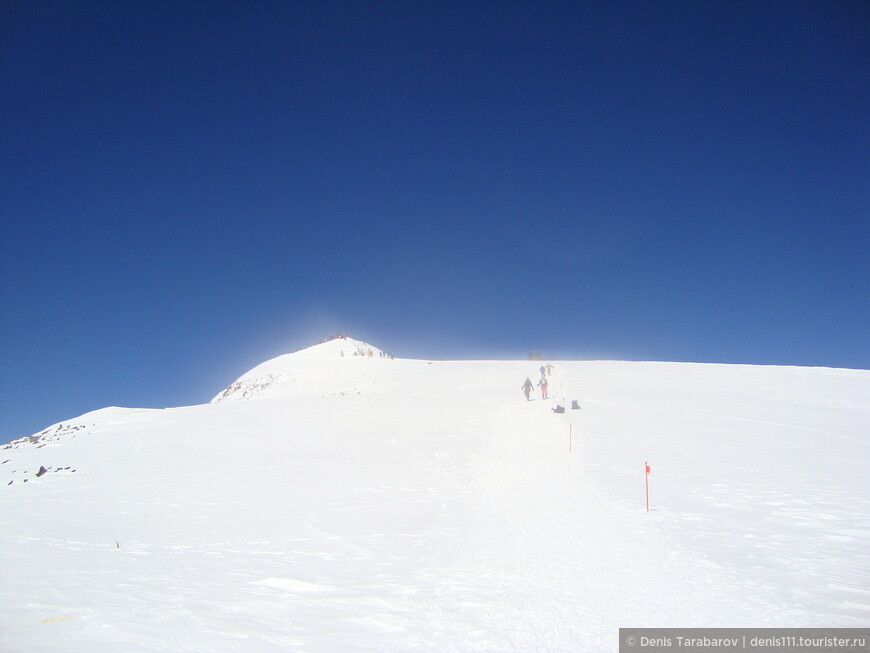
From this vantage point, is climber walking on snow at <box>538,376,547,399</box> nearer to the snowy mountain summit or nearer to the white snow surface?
the white snow surface

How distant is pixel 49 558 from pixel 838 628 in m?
11.5

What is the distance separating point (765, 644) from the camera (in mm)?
5688

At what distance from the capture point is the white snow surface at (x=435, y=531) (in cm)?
609

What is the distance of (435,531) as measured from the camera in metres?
10.3

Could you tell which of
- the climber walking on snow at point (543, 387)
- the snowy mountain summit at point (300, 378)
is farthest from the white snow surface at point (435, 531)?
the snowy mountain summit at point (300, 378)

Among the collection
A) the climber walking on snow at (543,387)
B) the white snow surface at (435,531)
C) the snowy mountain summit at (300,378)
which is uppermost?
Answer: the snowy mountain summit at (300,378)

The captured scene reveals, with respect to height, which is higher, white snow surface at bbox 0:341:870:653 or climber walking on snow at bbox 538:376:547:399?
climber walking on snow at bbox 538:376:547:399

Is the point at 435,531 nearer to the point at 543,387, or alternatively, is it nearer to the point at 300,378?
the point at 543,387

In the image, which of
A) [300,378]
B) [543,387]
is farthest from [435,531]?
[300,378]

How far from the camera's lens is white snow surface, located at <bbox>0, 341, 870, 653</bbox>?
6.09 metres

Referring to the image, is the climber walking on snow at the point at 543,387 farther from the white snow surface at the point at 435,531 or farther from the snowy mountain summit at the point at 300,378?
the snowy mountain summit at the point at 300,378

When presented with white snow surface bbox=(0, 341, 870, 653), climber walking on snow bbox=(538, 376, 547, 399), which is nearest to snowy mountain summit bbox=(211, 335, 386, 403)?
climber walking on snow bbox=(538, 376, 547, 399)

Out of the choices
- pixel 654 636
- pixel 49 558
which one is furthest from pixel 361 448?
pixel 654 636

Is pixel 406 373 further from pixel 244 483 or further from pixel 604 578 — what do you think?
pixel 604 578
